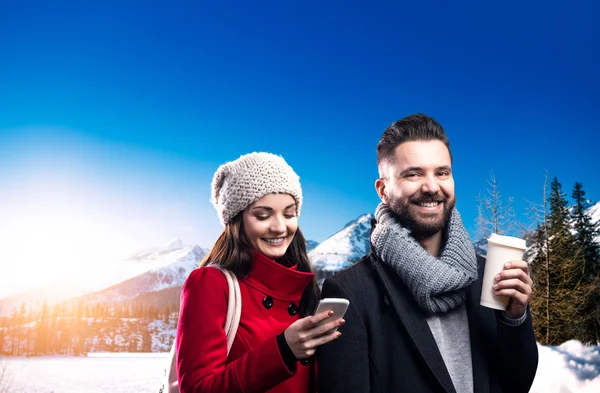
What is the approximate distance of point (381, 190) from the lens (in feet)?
9.34

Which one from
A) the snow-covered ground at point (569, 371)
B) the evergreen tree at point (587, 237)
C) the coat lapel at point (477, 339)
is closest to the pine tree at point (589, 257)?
the evergreen tree at point (587, 237)

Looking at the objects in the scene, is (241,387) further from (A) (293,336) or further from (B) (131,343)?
(B) (131,343)

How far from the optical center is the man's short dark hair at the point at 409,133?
2697 mm

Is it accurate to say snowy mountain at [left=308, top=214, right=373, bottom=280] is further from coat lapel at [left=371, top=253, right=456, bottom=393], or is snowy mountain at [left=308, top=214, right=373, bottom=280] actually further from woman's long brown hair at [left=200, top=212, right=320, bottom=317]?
coat lapel at [left=371, top=253, right=456, bottom=393]

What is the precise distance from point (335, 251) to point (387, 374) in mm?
171626

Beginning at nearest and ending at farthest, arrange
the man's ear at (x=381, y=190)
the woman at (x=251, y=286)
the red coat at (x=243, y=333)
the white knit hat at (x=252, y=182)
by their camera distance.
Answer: the red coat at (x=243, y=333), the woman at (x=251, y=286), the man's ear at (x=381, y=190), the white knit hat at (x=252, y=182)

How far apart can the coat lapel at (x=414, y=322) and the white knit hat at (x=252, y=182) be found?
2.38 feet

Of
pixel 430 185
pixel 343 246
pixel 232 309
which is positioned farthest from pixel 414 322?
pixel 343 246

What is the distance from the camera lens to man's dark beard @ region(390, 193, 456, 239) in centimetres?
261

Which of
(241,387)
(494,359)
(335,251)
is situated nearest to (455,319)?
(494,359)

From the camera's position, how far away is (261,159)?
304 centimetres

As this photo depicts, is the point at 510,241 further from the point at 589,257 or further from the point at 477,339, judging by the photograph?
the point at 589,257

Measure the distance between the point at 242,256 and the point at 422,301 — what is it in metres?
1.03

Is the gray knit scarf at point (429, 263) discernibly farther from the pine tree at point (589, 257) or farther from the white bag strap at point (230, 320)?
the pine tree at point (589, 257)
